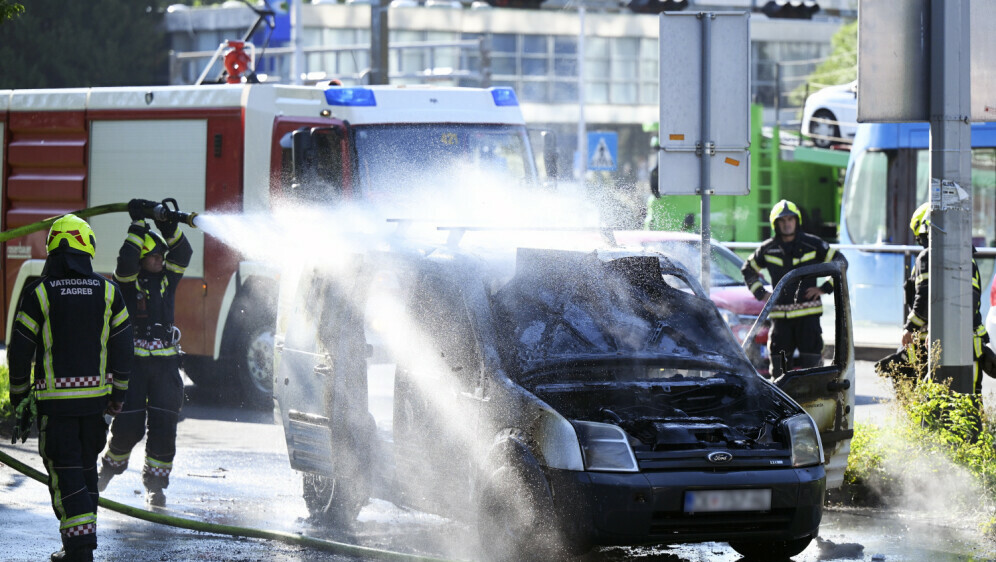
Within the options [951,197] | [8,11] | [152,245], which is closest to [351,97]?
[8,11]

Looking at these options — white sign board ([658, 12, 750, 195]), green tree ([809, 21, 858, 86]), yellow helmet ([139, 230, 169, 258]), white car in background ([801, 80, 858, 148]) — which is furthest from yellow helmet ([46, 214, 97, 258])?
green tree ([809, 21, 858, 86])

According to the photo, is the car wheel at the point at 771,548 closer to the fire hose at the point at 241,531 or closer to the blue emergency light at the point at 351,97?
the fire hose at the point at 241,531

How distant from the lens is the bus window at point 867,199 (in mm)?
19984

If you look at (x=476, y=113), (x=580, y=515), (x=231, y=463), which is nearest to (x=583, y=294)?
(x=580, y=515)

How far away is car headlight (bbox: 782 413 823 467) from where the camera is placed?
6.59m

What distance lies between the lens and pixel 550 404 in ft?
21.4

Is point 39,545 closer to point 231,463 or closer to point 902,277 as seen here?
point 231,463

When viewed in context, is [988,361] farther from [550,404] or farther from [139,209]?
[139,209]

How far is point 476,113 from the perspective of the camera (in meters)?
13.2

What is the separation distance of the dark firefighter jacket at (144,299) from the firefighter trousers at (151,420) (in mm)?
82

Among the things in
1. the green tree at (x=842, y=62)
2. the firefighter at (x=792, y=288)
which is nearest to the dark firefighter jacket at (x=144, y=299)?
the firefighter at (x=792, y=288)

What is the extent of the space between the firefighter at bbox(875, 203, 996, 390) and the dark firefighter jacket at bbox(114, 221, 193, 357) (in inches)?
172

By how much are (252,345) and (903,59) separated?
20.9 feet

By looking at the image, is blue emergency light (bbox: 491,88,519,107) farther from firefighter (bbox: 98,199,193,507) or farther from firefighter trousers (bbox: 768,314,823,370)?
firefighter (bbox: 98,199,193,507)
